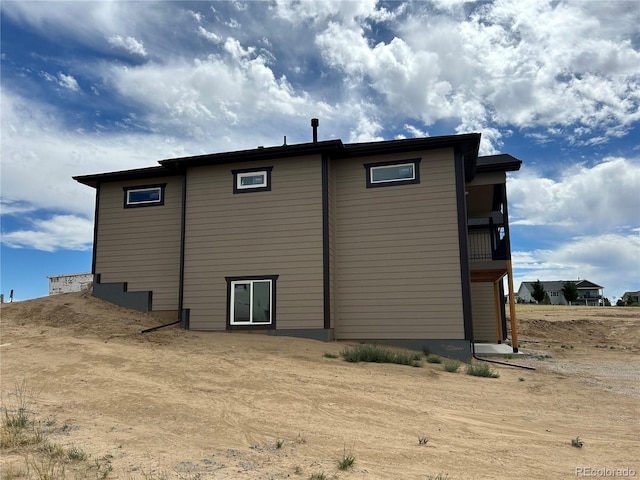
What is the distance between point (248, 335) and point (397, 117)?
33.3 ft

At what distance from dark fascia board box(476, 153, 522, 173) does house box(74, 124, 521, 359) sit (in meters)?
0.06

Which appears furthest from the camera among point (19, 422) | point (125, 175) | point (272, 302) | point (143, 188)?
point (143, 188)

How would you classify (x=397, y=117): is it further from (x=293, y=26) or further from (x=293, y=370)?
(x=293, y=370)

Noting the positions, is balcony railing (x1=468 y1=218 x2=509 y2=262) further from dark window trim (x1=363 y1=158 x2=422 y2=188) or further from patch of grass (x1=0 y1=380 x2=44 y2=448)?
patch of grass (x1=0 y1=380 x2=44 y2=448)

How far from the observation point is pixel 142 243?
597 inches

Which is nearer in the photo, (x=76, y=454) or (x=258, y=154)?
(x=76, y=454)

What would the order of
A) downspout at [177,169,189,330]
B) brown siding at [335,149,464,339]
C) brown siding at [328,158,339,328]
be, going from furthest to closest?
downspout at [177,169,189,330] → brown siding at [328,158,339,328] → brown siding at [335,149,464,339]

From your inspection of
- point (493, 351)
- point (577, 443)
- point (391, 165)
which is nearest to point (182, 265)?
point (391, 165)

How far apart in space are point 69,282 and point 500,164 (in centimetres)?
1684

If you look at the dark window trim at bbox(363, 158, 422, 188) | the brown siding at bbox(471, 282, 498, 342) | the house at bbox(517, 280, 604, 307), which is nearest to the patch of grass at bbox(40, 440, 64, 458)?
the dark window trim at bbox(363, 158, 422, 188)

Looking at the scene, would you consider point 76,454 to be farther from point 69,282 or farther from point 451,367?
point 69,282

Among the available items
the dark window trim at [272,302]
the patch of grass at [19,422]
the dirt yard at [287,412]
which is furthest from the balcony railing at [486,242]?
the patch of grass at [19,422]

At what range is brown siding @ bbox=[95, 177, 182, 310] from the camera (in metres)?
14.7

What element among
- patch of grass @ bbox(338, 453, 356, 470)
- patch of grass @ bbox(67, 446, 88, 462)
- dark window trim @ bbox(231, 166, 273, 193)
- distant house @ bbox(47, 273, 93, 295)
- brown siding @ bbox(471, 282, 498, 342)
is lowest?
patch of grass @ bbox(338, 453, 356, 470)
